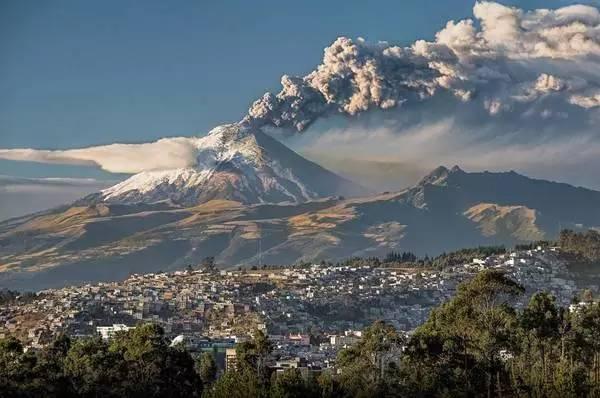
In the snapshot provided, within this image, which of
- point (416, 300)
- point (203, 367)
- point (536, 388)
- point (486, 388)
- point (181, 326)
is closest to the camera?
point (536, 388)

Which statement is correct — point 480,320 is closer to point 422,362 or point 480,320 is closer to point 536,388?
point 422,362

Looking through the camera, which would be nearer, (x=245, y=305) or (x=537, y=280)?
(x=245, y=305)

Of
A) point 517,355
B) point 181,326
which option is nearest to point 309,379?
point 517,355

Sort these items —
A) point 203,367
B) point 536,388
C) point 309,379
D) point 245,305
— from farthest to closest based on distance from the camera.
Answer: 1. point 245,305
2. point 203,367
3. point 309,379
4. point 536,388

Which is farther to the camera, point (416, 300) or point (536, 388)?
point (416, 300)

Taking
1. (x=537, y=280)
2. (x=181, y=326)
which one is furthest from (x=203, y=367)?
(x=537, y=280)

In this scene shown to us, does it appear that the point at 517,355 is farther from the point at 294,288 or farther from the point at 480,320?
the point at 294,288
